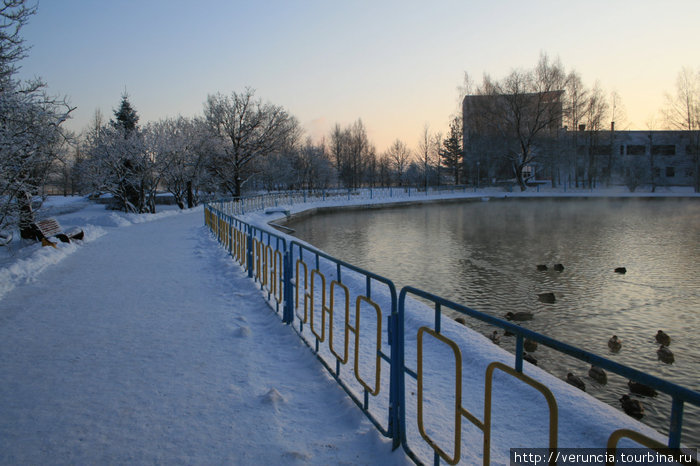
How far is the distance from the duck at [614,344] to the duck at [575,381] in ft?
4.53

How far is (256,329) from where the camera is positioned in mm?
5746

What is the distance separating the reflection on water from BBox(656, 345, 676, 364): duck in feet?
0.28

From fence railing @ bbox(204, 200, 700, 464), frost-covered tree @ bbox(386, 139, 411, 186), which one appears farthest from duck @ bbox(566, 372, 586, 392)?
frost-covered tree @ bbox(386, 139, 411, 186)

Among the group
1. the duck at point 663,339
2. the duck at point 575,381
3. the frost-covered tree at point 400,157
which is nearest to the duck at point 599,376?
the duck at point 575,381

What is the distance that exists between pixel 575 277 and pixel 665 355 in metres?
4.96

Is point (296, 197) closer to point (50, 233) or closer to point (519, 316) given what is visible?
point (50, 233)

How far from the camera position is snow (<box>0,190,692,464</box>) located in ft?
10.2

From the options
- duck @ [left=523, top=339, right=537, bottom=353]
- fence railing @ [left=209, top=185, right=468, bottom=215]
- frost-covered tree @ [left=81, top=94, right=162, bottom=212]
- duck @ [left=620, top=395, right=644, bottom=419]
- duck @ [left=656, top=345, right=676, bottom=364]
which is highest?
frost-covered tree @ [left=81, top=94, right=162, bottom=212]

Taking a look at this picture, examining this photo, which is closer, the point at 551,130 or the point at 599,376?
the point at 599,376

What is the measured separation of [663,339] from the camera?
21.1 ft

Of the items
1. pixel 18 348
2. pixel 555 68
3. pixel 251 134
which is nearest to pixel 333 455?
pixel 18 348

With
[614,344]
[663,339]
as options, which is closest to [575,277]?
[663,339]

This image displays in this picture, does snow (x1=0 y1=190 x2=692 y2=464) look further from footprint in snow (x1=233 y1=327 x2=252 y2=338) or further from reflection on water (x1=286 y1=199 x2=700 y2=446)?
reflection on water (x1=286 y1=199 x2=700 y2=446)

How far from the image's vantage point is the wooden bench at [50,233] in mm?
12655
